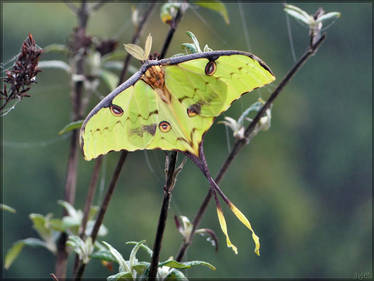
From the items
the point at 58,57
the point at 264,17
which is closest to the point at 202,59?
the point at 58,57

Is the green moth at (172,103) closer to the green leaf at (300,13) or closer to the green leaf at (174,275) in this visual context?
the green leaf at (174,275)

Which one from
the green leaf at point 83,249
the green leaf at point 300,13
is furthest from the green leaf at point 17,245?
the green leaf at point 300,13

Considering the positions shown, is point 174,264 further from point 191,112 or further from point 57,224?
point 57,224

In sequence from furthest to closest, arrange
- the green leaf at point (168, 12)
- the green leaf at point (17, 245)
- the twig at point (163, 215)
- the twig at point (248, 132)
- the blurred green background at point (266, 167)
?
the blurred green background at point (266, 167)
the green leaf at point (17, 245)
the green leaf at point (168, 12)
the twig at point (248, 132)
the twig at point (163, 215)

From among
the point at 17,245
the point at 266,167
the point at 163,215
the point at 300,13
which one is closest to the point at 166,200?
the point at 163,215

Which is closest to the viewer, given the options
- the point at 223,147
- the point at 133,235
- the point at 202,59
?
the point at 202,59

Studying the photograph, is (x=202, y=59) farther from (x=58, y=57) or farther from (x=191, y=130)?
(x=58, y=57)
